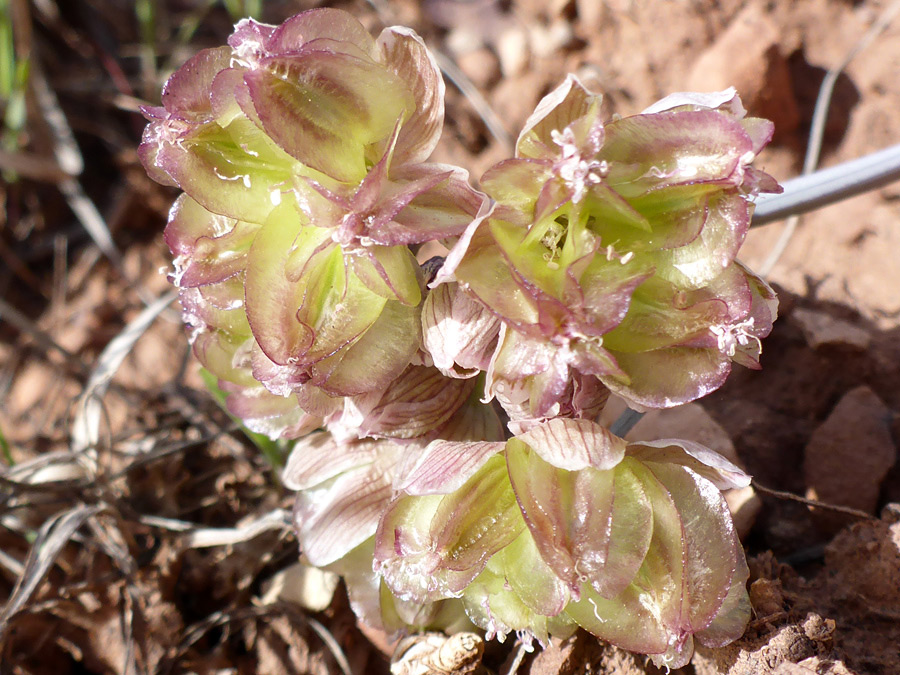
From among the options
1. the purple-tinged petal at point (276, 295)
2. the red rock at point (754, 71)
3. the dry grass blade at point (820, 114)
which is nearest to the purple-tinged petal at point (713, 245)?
the purple-tinged petal at point (276, 295)

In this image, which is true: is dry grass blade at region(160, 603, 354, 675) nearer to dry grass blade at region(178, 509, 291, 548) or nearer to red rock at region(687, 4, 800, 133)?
dry grass blade at region(178, 509, 291, 548)

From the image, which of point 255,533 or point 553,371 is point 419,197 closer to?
point 553,371

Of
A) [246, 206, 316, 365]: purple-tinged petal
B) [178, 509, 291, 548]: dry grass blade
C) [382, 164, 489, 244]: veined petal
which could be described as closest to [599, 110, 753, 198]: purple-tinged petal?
[382, 164, 489, 244]: veined petal

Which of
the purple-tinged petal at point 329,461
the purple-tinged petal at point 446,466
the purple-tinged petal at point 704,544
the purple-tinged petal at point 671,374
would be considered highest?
the purple-tinged petal at point 671,374

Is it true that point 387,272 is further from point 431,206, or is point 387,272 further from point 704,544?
point 704,544

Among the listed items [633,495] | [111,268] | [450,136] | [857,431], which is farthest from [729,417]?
[111,268]

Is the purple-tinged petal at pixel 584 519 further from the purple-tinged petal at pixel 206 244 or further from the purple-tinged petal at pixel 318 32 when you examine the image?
the purple-tinged petal at pixel 318 32
